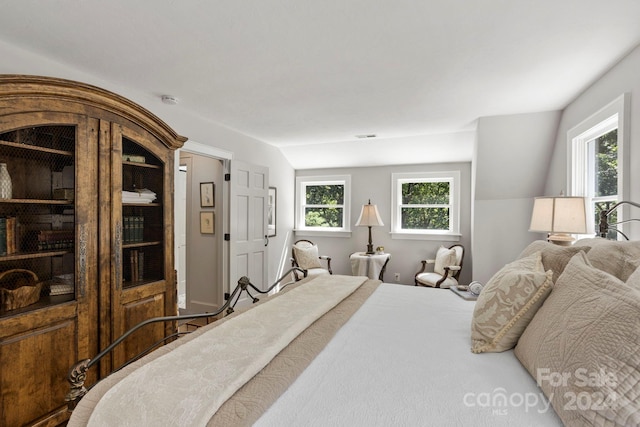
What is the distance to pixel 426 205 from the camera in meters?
5.16

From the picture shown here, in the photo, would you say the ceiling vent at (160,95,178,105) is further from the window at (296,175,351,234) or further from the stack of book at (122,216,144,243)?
the window at (296,175,351,234)

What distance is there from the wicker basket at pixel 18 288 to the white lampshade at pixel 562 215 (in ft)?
11.5

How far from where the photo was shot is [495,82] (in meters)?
2.54

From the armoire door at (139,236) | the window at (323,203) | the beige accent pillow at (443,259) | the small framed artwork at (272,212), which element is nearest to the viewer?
the armoire door at (139,236)

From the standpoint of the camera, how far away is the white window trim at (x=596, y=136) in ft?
6.75

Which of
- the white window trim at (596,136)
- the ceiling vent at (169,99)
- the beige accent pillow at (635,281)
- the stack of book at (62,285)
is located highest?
the ceiling vent at (169,99)

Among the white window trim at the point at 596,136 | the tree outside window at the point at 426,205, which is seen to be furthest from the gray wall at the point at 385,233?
the white window trim at the point at 596,136

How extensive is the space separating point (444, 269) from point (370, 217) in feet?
4.30

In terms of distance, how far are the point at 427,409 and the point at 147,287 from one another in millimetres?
2248

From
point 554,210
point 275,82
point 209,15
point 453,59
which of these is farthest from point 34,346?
point 554,210

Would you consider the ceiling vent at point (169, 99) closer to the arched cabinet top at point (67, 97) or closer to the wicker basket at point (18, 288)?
the arched cabinet top at point (67, 97)

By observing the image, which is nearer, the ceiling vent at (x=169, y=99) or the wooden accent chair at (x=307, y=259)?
the ceiling vent at (x=169, y=99)

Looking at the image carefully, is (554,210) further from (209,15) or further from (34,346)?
(34,346)

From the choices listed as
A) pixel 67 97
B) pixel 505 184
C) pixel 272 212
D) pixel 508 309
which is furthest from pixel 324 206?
pixel 508 309
